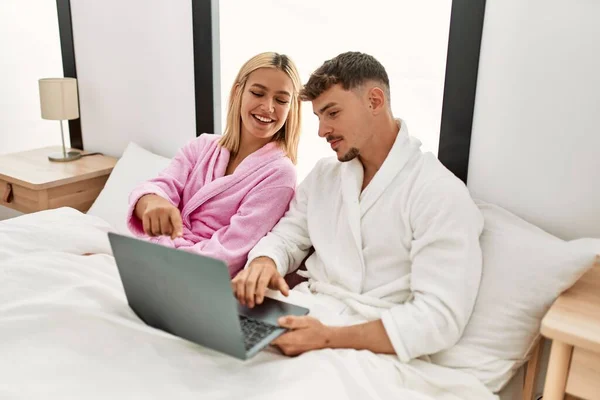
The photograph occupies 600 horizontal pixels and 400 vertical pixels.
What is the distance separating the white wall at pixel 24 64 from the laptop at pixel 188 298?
87.5 inches

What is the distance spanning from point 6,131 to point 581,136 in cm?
306

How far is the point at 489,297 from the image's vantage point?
122 centimetres

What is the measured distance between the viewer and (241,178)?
1.71 metres

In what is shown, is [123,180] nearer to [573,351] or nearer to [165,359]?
[165,359]

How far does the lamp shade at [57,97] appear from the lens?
2.36 metres

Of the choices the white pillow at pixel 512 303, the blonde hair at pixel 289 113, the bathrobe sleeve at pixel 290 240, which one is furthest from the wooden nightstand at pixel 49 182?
the white pillow at pixel 512 303

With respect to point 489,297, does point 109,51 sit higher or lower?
higher

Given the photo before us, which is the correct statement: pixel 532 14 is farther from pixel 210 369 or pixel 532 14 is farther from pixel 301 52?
pixel 210 369

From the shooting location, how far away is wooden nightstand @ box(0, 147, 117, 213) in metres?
2.19

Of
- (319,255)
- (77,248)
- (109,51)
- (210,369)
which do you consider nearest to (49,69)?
(109,51)

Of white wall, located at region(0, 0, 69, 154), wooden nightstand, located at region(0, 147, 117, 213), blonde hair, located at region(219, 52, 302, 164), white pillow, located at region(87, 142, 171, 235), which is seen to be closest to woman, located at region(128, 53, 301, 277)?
blonde hair, located at region(219, 52, 302, 164)

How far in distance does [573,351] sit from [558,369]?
47 mm

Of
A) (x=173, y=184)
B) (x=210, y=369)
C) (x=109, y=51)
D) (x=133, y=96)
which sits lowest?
(x=210, y=369)

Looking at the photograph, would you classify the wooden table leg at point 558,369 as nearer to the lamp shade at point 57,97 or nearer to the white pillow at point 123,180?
the white pillow at point 123,180
